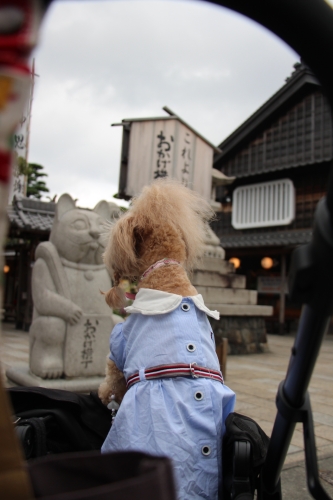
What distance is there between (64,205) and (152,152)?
12.5ft

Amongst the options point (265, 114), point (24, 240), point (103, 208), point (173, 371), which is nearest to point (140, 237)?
point (173, 371)

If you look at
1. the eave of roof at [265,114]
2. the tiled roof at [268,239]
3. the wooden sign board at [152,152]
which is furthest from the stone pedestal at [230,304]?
the eave of roof at [265,114]

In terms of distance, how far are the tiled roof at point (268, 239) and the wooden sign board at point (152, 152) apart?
18.4 ft

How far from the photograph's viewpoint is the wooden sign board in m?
8.43

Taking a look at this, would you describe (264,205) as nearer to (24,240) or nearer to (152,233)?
(24,240)

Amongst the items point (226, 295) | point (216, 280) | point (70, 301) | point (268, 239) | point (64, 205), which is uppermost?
point (268, 239)

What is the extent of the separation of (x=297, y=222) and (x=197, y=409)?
13.8 m

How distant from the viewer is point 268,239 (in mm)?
14062

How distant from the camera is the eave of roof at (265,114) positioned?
14778 mm

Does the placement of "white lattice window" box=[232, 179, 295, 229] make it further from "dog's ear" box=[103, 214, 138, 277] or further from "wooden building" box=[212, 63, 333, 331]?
"dog's ear" box=[103, 214, 138, 277]

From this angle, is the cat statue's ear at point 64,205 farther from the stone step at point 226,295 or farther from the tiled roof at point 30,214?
the tiled roof at point 30,214

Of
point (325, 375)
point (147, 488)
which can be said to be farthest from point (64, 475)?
point (325, 375)

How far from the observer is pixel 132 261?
74.0 inches

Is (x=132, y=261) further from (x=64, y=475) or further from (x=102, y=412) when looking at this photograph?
(x=64, y=475)
